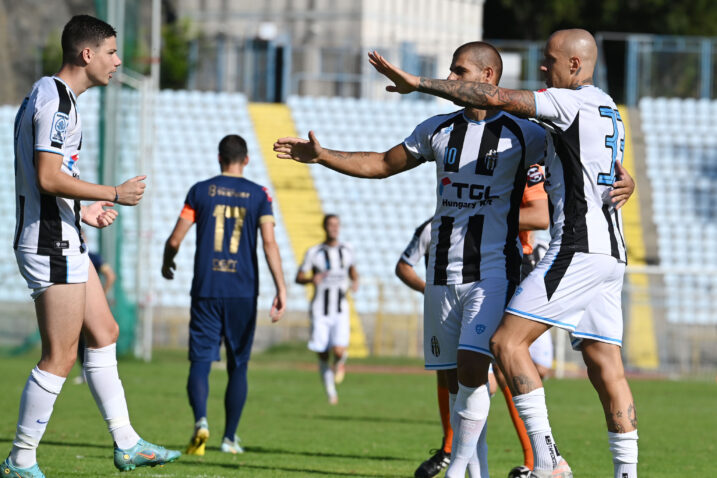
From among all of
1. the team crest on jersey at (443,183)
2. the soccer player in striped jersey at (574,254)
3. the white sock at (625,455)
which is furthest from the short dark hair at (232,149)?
the white sock at (625,455)

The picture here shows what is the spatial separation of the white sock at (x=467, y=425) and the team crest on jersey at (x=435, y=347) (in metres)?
0.25

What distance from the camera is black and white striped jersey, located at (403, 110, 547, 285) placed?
581 cm

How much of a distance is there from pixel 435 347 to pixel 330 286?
9114 mm

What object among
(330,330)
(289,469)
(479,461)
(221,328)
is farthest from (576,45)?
(330,330)

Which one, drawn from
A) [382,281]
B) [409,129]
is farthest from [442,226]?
[409,129]

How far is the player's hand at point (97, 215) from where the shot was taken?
5977mm

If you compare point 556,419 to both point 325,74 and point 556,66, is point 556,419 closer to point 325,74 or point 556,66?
point 556,66

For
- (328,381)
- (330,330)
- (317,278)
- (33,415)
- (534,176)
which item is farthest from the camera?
(317,278)

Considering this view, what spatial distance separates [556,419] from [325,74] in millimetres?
20195

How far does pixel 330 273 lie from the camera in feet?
49.4

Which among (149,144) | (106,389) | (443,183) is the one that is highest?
(149,144)

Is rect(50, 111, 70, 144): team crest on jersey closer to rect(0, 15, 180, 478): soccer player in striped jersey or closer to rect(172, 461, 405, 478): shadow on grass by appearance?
rect(0, 15, 180, 478): soccer player in striped jersey

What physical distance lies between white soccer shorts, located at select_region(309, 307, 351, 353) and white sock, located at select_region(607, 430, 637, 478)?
9174mm

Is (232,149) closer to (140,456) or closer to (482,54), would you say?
(482,54)
